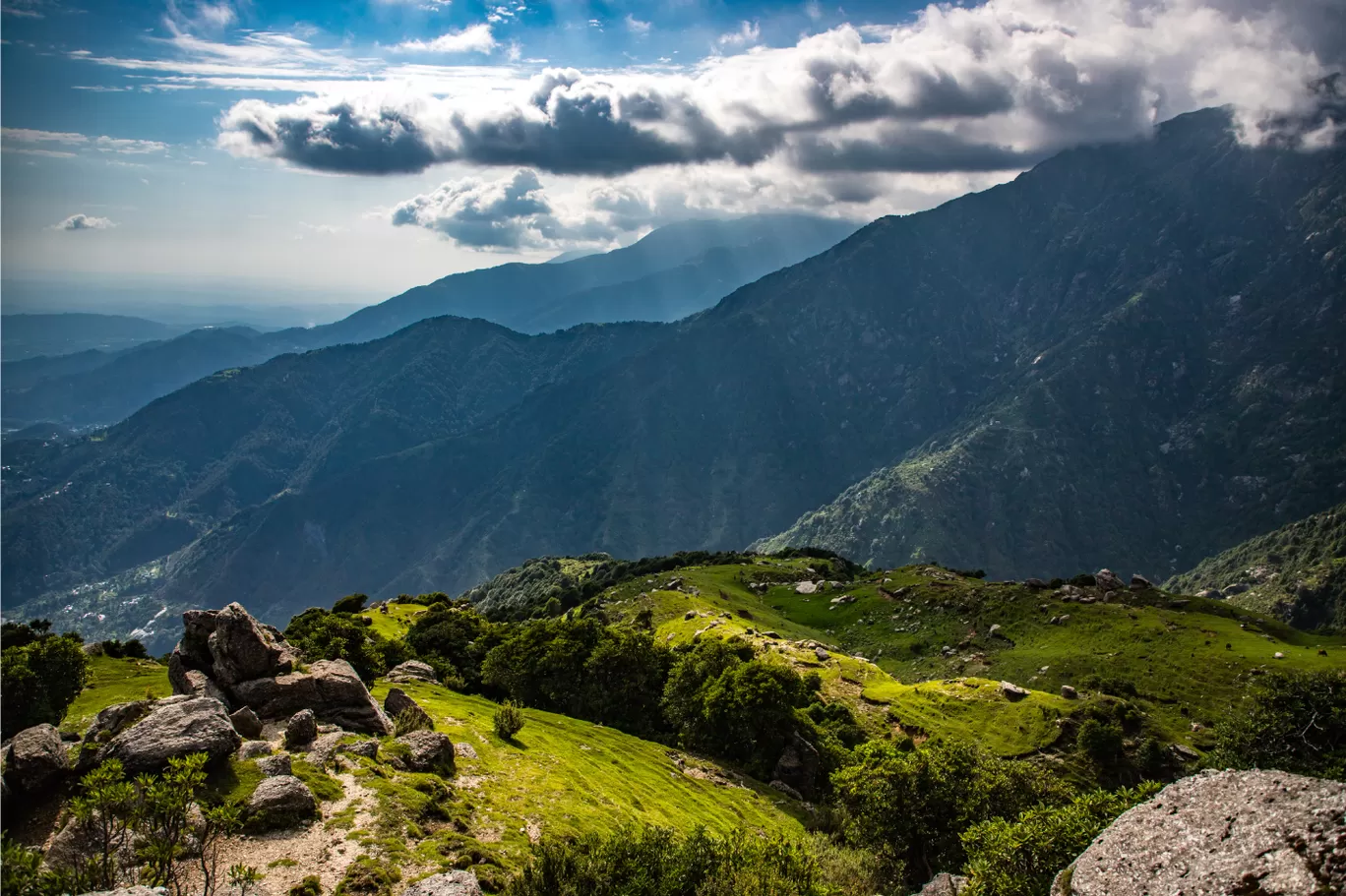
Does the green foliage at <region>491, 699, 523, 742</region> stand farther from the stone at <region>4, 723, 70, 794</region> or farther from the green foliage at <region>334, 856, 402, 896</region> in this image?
the stone at <region>4, 723, 70, 794</region>

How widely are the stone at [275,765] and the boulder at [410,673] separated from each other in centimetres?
3681

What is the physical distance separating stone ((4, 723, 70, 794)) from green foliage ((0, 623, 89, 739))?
18.1 metres

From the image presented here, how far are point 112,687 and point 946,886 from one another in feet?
248

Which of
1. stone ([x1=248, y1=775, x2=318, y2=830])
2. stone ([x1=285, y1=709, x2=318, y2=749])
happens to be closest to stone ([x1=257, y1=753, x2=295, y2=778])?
stone ([x1=248, y1=775, x2=318, y2=830])

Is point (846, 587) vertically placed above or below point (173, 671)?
below

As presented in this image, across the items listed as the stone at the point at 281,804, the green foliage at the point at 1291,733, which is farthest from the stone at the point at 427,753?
the green foliage at the point at 1291,733

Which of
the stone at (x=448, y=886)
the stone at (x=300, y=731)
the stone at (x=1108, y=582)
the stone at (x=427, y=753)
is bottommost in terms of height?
the stone at (x=1108, y=582)

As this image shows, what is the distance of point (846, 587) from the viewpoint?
560ft

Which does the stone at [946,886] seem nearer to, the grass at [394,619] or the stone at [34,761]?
the stone at [34,761]

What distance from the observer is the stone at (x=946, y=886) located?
Result: 39000mm

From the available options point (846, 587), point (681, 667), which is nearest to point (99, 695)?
point (681, 667)

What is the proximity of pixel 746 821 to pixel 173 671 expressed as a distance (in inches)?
1820

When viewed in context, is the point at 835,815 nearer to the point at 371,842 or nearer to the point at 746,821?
the point at 746,821

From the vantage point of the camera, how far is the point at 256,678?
50719mm
